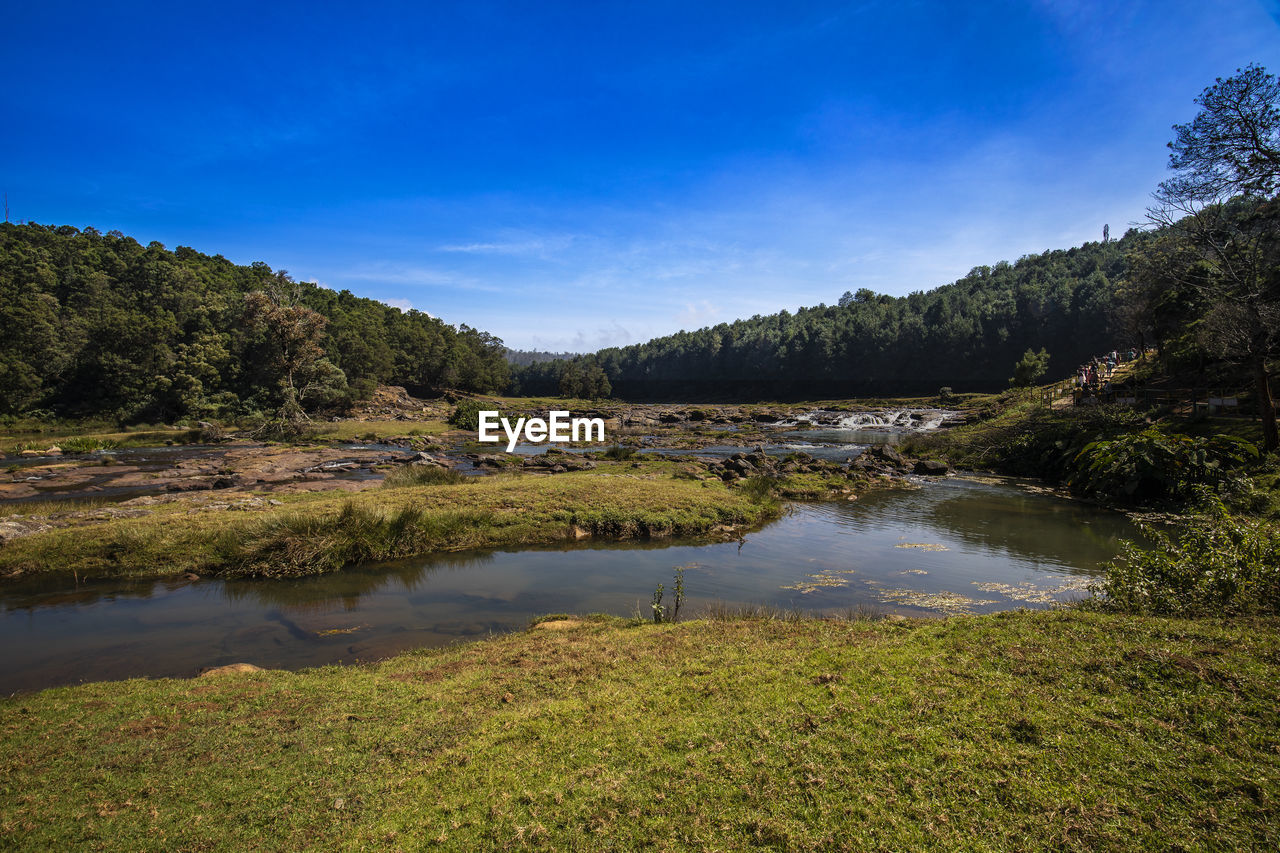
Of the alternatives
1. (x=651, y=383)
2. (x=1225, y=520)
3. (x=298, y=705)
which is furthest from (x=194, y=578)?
(x=651, y=383)

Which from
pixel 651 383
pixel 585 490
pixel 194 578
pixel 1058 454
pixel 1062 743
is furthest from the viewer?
pixel 651 383

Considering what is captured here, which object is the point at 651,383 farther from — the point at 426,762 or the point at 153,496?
the point at 426,762

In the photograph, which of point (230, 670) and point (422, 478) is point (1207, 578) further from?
point (422, 478)

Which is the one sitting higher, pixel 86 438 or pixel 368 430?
pixel 86 438

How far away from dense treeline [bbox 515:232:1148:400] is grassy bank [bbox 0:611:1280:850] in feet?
333

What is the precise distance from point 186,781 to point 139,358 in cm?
6497

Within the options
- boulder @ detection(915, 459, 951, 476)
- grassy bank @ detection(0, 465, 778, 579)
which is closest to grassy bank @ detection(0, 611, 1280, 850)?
grassy bank @ detection(0, 465, 778, 579)

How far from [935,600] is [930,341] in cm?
11543

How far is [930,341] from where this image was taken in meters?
113

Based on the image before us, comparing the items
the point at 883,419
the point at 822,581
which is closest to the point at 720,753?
the point at 822,581

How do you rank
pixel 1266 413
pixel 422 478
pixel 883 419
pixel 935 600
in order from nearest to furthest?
1. pixel 935 600
2. pixel 1266 413
3. pixel 422 478
4. pixel 883 419

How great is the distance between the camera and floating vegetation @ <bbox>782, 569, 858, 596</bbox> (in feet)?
44.3

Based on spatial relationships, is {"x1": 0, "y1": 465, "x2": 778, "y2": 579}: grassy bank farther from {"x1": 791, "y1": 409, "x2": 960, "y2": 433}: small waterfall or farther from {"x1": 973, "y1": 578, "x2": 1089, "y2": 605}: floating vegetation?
{"x1": 791, "y1": 409, "x2": 960, "y2": 433}: small waterfall

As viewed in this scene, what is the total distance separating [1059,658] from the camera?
6.12 meters
